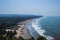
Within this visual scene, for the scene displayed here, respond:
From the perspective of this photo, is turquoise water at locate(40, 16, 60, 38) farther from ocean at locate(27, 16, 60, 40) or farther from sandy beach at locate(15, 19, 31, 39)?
sandy beach at locate(15, 19, 31, 39)

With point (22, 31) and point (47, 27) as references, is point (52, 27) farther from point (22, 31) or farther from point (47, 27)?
point (22, 31)

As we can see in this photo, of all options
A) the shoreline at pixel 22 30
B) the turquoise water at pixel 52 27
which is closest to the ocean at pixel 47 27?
the turquoise water at pixel 52 27

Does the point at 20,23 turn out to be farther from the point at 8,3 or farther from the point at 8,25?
the point at 8,3

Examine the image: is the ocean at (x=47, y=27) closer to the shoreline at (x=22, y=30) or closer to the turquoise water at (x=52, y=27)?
the turquoise water at (x=52, y=27)

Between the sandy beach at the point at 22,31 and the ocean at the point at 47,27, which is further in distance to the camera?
the ocean at the point at 47,27

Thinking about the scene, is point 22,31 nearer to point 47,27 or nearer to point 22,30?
point 22,30

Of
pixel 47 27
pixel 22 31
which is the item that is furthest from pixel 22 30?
pixel 47 27

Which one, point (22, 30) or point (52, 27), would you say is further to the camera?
point (52, 27)

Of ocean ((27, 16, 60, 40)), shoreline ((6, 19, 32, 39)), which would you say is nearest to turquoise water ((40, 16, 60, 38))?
ocean ((27, 16, 60, 40))
